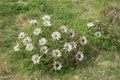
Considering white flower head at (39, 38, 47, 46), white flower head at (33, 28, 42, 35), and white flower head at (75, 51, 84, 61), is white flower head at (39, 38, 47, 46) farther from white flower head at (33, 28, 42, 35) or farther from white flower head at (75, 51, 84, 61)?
white flower head at (75, 51, 84, 61)

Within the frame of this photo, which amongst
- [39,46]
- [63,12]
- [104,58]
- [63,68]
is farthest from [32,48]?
[63,12]

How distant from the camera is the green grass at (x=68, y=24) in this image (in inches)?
180

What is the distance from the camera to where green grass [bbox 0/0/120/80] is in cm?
457

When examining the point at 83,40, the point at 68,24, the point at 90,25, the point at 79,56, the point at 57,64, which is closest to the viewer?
the point at 57,64

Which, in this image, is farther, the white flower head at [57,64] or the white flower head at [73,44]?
the white flower head at [73,44]

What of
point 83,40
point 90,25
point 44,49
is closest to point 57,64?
point 44,49

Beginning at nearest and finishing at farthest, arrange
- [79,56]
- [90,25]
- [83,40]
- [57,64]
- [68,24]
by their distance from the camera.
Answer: [57,64] < [79,56] < [83,40] < [90,25] < [68,24]

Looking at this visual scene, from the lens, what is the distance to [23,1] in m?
6.34

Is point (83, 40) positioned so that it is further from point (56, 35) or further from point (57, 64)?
point (57, 64)

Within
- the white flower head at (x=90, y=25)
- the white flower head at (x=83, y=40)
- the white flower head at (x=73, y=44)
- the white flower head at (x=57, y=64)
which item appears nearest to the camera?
the white flower head at (x=57, y=64)

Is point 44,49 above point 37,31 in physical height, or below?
below

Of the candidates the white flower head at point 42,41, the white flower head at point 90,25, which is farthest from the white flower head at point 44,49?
the white flower head at point 90,25

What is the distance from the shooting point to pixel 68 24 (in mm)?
5594

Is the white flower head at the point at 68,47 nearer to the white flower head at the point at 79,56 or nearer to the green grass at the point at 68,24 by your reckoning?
the white flower head at the point at 79,56
